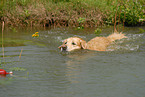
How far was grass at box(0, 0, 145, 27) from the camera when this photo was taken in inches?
465

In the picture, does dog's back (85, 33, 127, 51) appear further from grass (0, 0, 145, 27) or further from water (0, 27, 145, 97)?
grass (0, 0, 145, 27)

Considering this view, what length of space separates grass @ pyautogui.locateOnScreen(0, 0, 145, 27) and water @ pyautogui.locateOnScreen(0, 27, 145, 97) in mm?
3059

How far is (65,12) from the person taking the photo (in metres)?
12.1

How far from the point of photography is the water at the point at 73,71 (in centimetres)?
390

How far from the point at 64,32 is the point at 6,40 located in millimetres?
2814

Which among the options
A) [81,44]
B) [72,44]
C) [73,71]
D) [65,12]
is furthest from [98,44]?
[65,12]

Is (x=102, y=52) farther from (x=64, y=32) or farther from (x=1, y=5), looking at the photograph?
(x=1, y=5)

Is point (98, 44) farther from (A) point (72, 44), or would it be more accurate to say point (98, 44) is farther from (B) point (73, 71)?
(B) point (73, 71)

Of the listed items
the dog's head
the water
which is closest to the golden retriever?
the dog's head

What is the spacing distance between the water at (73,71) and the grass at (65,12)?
3059mm

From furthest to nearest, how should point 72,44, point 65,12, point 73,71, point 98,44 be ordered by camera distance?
1. point 65,12
2. point 98,44
3. point 72,44
4. point 73,71

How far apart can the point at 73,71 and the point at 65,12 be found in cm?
737

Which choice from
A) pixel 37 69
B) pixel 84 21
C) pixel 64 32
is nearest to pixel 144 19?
pixel 84 21

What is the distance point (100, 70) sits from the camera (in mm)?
5184
